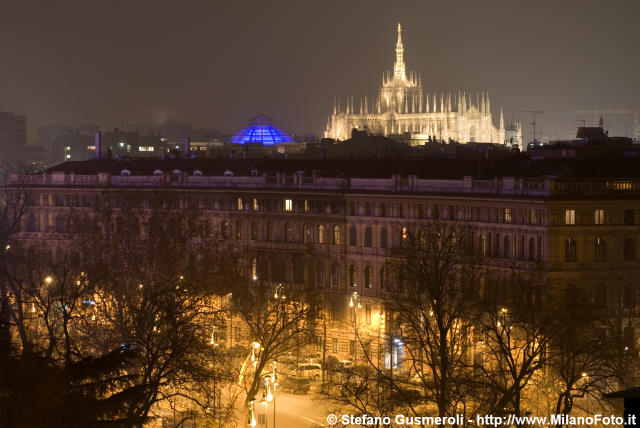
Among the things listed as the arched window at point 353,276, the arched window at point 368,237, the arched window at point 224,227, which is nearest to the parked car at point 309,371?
the arched window at point 353,276

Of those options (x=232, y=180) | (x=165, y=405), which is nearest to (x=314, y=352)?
(x=165, y=405)

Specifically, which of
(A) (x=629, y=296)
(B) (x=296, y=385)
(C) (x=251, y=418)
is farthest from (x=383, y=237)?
(C) (x=251, y=418)

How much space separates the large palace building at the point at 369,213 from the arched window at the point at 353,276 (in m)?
0.08

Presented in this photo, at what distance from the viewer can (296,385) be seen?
8006 cm

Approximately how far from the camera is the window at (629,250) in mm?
87562

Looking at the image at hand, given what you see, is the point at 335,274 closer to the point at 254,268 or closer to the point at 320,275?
the point at 320,275

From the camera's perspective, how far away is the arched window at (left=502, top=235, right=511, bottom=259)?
90062mm

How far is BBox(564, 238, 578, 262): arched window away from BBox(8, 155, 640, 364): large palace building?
0.17 ft

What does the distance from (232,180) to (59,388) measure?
75945 mm

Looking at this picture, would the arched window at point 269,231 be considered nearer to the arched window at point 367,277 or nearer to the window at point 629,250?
the arched window at point 367,277

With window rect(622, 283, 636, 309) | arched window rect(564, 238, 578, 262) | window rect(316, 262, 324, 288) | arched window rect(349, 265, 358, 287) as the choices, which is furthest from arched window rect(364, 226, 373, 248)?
window rect(622, 283, 636, 309)

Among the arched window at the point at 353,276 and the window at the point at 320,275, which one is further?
the window at the point at 320,275

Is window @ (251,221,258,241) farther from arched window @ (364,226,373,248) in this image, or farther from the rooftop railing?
arched window @ (364,226,373,248)

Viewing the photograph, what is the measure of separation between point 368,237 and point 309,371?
20161 mm
